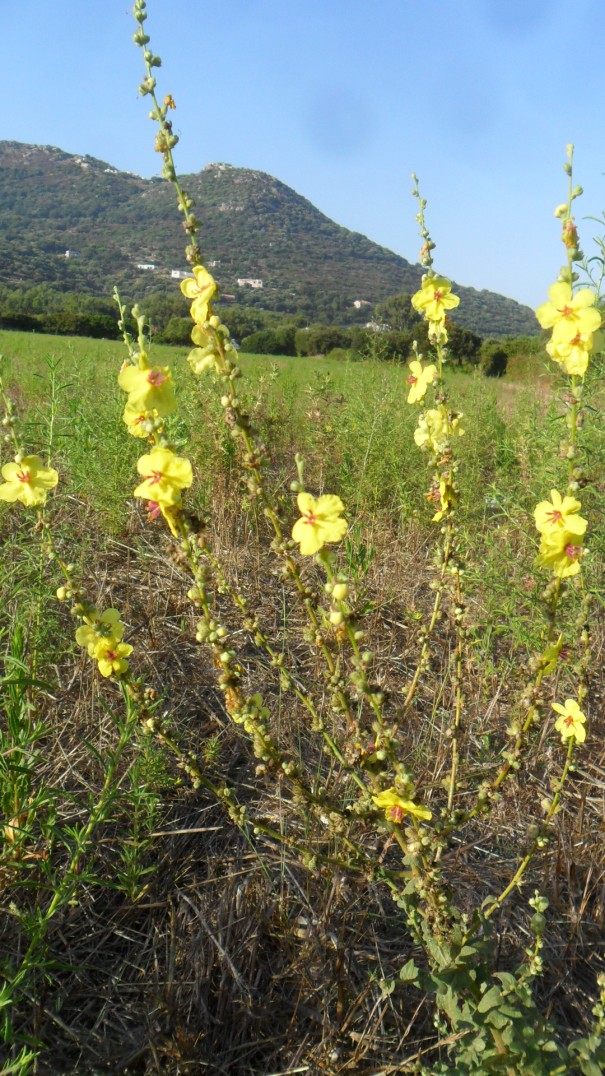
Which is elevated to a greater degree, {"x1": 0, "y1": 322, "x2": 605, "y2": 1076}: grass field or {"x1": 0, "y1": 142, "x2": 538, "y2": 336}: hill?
{"x1": 0, "y1": 142, "x2": 538, "y2": 336}: hill

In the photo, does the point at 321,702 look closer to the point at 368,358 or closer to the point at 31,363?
the point at 368,358

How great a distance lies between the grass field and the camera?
5.89 feet

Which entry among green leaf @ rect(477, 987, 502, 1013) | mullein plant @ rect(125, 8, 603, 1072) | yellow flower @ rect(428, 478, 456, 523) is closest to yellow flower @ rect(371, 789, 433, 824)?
mullein plant @ rect(125, 8, 603, 1072)

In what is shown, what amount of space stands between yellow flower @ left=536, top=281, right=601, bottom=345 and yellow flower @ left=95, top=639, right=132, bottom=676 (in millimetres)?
1320

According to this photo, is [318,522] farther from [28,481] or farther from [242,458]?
[28,481]

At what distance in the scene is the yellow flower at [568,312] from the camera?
58.2 inches

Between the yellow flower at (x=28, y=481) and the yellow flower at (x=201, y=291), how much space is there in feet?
2.16

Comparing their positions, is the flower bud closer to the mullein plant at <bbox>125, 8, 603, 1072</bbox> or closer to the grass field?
the mullein plant at <bbox>125, 8, 603, 1072</bbox>

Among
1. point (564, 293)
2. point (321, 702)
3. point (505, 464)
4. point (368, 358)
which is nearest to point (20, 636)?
point (321, 702)

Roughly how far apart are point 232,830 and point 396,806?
3.79 ft

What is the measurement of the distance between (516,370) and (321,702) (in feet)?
28.4

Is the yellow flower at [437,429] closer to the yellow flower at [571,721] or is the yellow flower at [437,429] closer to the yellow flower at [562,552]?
the yellow flower at [562,552]

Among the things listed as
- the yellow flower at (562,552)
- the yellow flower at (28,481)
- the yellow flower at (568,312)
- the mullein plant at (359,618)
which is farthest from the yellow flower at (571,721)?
the yellow flower at (28,481)

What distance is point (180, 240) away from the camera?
10950 cm
